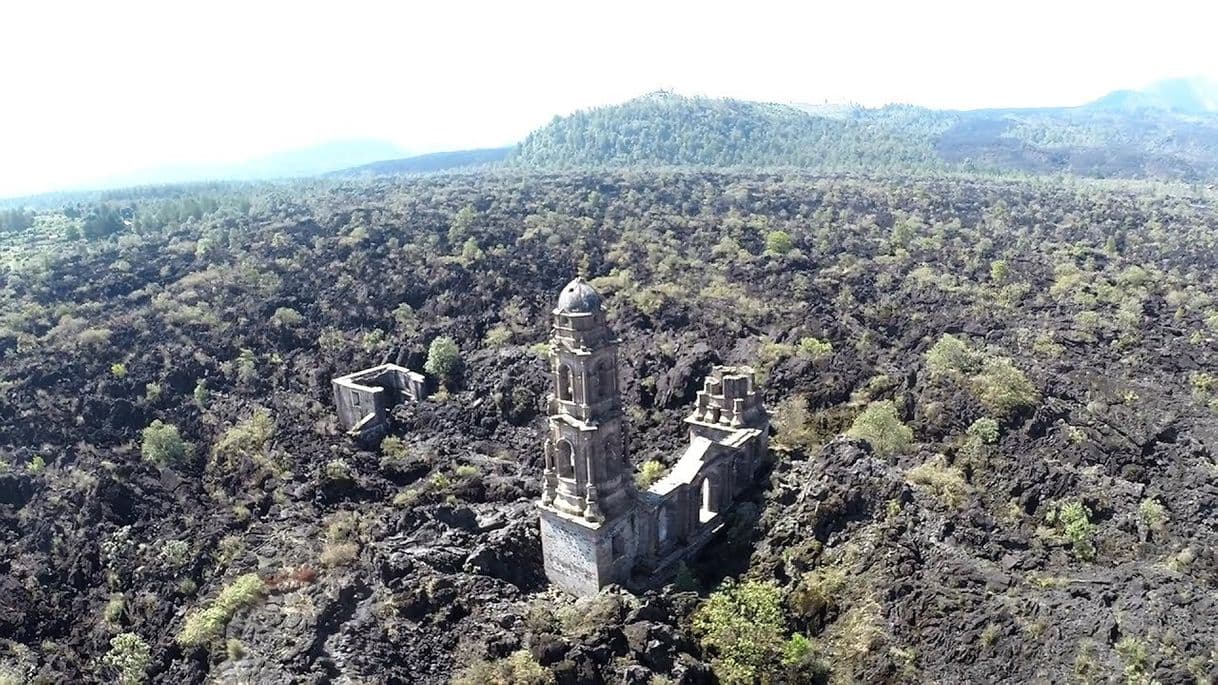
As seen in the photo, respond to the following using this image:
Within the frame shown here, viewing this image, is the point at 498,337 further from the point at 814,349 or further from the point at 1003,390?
the point at 1003,390

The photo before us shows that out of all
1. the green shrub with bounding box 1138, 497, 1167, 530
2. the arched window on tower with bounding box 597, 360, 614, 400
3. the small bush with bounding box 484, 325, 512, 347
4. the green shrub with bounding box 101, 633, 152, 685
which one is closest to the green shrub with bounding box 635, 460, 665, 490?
the arched window on tower with bounding box 597, 360, 614, 400

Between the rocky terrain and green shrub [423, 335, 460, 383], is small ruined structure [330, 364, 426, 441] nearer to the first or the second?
green shrub [423, 335, 460, 383]

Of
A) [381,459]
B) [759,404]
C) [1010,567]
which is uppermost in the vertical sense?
[759,404]

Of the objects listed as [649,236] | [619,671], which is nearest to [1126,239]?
[649,236]

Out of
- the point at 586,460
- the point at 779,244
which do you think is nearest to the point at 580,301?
the point at 586,460

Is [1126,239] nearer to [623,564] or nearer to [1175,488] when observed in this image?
[1175,488]

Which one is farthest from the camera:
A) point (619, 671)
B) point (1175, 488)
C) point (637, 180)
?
point (637, 180)

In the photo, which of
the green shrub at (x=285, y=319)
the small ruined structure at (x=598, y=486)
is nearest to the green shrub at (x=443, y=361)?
the green shrub at (x=285, y=319)
